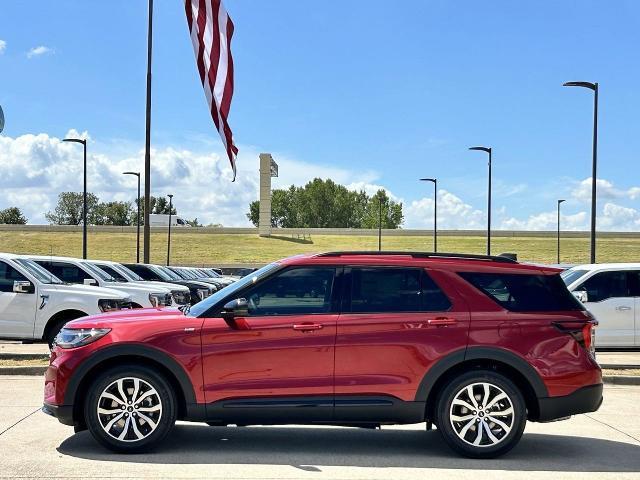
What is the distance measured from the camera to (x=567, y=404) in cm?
683

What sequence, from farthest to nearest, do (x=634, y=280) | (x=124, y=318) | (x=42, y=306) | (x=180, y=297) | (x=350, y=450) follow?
(x=180, y=297) → (x=634, y=280) → (x=42, y=306) → (x=350, y=450) → (x=124, y=318)

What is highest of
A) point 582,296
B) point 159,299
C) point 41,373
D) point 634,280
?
point 634,280

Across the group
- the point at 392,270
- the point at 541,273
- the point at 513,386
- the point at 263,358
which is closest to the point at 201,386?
the point at 263,358

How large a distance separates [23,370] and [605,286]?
9964 millimetres

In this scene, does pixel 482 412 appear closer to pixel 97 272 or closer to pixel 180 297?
pixel 97 272

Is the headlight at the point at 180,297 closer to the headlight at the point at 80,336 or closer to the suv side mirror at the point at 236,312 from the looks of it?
the headlight at the point at 80,336

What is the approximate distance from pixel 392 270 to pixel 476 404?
132 centimetres

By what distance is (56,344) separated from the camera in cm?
705

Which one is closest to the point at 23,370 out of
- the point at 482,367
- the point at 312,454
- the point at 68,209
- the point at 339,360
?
the point at 312,454

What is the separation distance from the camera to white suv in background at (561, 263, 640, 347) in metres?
14.4

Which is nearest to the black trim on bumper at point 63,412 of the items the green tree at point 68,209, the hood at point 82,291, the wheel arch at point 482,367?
the wheel arch at point 482,367

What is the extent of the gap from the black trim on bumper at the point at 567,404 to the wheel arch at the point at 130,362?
2940mm

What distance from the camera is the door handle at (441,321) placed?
22.3ft

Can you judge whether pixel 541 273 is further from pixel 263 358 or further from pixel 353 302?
pixel 263 358
